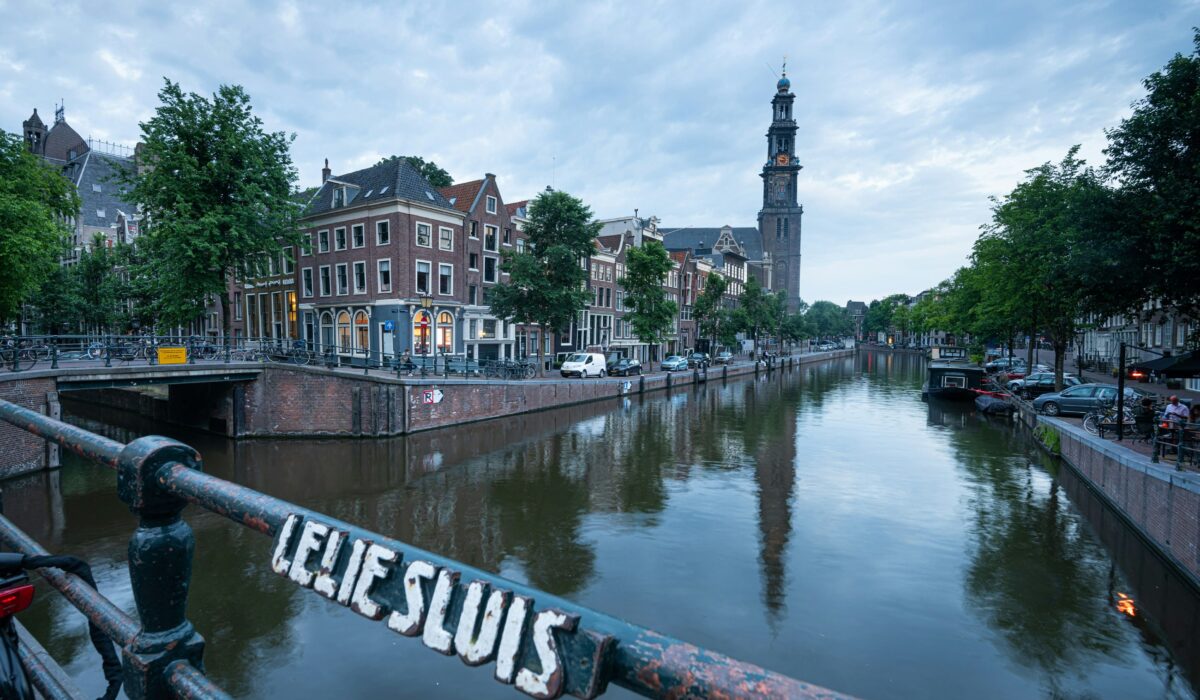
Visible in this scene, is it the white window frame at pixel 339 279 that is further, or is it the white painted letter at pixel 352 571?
the white window frame at pixel 339 279

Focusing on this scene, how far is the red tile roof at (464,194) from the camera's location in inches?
1639

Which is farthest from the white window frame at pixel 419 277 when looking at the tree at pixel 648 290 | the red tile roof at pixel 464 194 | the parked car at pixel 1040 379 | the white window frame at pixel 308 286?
the parked car at pixel 1040 379

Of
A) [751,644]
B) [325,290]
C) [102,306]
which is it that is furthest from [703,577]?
[102,306]

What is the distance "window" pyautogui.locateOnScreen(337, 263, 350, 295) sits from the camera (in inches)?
1518

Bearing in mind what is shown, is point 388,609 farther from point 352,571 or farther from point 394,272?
point 394,272

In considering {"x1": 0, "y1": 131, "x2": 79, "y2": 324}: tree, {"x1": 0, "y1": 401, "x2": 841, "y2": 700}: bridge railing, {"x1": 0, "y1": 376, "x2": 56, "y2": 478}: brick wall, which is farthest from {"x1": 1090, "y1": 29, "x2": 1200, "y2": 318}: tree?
{"x1": 0, "y1": 131, "x2": 79, "y2": 324}: tree

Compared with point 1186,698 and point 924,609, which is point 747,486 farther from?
point 1186,698

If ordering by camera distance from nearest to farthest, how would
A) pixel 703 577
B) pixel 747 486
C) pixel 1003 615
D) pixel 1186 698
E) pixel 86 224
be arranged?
1. pixel 1186 698
2. pixel 1003 615
3. pixel 703 577
4. pixel 747 486
5. pixel 86 224

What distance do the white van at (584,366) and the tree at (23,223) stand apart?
26.8 metres

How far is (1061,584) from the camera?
12.3 meters

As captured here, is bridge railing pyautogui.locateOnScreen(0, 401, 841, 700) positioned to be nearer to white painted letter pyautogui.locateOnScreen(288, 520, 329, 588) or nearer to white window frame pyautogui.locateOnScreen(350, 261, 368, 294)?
white painted letter pyautogui.locateOnScreen(288, 520, 329, 588)

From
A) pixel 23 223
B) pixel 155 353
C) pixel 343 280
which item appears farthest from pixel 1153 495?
pixel 343 280

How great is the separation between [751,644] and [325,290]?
1482 inches

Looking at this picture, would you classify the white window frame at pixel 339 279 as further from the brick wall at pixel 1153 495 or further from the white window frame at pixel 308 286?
the brick wall at pixel 1153 495
